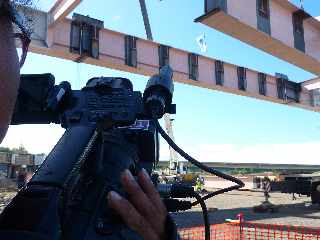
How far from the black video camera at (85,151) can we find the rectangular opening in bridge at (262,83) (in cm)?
1341

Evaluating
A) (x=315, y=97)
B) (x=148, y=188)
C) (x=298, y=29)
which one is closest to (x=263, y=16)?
(x=298, y=29)

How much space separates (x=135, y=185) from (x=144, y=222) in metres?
0.12

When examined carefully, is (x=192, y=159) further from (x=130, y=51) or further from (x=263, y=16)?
(x=130, y=51)

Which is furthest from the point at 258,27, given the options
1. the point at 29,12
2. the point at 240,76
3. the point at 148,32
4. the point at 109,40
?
the point at 148,32

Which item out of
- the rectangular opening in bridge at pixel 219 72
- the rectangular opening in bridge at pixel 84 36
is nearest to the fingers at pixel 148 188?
the rectangular opening in bridge at pixel 84 36

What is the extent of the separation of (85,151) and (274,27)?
6859 mm

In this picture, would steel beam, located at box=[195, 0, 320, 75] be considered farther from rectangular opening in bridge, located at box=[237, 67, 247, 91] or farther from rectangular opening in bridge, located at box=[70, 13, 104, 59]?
rectangular opening in bridge, located at box=[70, 13, 104, 59]

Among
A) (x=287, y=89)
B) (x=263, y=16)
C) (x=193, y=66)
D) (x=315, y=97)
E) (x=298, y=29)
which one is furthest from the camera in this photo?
(x=315, y=97)

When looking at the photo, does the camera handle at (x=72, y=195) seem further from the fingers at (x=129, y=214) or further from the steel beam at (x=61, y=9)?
the steel beam at (x=61, y=9)

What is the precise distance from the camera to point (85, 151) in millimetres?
1476

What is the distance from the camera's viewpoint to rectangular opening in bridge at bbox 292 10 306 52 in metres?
8.22

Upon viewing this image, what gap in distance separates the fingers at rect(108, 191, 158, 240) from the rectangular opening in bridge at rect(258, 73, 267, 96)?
14590 millimetres

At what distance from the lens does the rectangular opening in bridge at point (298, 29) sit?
8218mm

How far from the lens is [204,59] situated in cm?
1364
